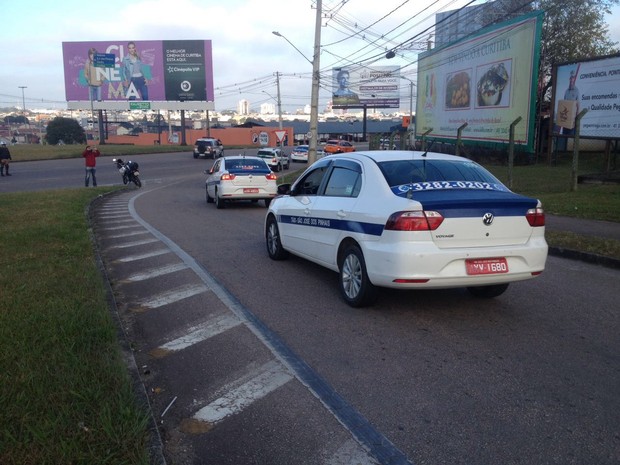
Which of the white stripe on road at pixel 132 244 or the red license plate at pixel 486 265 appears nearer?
the red license plate at pixel 486 265

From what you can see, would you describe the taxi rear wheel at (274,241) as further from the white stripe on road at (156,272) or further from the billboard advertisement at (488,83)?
the billboard advertisement at (488,83)

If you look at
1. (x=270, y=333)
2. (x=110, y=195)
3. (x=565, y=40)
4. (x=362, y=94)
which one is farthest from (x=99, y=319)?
(x=362, y=94)

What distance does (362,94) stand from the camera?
320 ft

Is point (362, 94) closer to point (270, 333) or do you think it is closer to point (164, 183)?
point (164, 183)

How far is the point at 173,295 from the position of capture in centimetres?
702

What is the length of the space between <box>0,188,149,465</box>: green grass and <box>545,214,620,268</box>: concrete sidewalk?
22.7ft

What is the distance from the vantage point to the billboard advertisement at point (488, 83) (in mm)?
22688

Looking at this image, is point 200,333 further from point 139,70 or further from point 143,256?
point 139,70

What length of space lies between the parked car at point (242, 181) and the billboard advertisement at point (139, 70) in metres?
57.7

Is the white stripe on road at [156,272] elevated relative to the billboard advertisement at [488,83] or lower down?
lower down

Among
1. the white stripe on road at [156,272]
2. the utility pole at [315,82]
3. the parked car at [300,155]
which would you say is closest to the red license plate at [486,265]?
the white stripe on road at [156,272]

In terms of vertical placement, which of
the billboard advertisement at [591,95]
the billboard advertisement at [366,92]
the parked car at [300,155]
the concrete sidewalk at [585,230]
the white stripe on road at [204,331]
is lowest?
the parked car at [300,155]

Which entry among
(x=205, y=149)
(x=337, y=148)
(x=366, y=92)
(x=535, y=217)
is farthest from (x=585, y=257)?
(x=366, y=92)

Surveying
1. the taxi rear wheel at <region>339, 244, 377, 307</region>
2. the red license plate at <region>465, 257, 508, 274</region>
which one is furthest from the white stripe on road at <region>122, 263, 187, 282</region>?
the red license plate at <region>465, 257, 508, 274</region>
